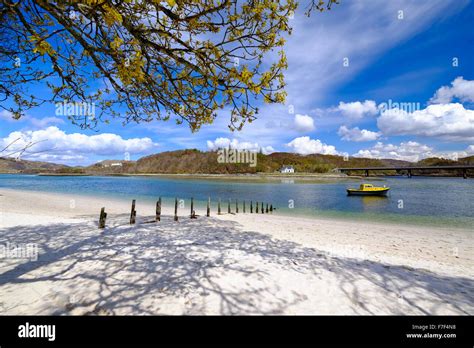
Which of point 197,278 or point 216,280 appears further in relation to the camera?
point 197,278

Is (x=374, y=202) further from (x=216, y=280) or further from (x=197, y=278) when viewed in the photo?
(x=197, y=278)

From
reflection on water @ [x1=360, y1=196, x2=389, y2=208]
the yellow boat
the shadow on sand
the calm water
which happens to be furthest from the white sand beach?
the yellow boat

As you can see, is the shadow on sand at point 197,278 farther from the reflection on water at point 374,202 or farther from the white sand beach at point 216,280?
the reflection on water at point 374,202

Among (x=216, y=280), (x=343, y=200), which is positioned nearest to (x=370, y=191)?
(x=343, y=200)

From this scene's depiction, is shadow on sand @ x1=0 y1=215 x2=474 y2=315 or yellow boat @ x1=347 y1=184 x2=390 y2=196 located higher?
shadow on sand @ x1=0 y1=215 x2=474 y2=315

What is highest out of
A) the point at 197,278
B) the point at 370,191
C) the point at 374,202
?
the point at 197,278

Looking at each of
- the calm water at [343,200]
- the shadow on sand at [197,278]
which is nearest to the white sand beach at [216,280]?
the shadow on sand at [197,278]

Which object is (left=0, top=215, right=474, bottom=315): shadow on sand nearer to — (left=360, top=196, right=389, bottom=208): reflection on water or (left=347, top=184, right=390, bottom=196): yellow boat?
(left=360, top=196, right=389, bottom=208): reflection on water

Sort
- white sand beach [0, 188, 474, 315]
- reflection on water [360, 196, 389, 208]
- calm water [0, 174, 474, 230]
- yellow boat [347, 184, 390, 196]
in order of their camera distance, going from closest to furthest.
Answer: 1. white sand beach [0, 188, 474, 315]
2. calm water [0, 174, 474, 230]
3. reflection on water [360, 196, 389, 208]
4. yellow boat [347, 184, 390, 196]

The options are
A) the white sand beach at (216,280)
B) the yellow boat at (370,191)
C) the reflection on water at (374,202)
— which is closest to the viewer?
the white sand beach at (216,280)

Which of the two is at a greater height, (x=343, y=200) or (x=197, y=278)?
(x=197, y=278)

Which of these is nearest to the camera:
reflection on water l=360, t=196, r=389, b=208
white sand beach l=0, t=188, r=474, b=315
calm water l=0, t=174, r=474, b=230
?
white sand beach l=0, t=188, r=474, b=315

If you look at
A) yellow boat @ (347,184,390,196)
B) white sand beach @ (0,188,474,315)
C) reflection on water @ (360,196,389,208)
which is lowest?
reflection on water @ (360,196,389,208)

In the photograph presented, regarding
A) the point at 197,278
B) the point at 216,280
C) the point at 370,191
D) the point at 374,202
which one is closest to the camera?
the point at 216,280
